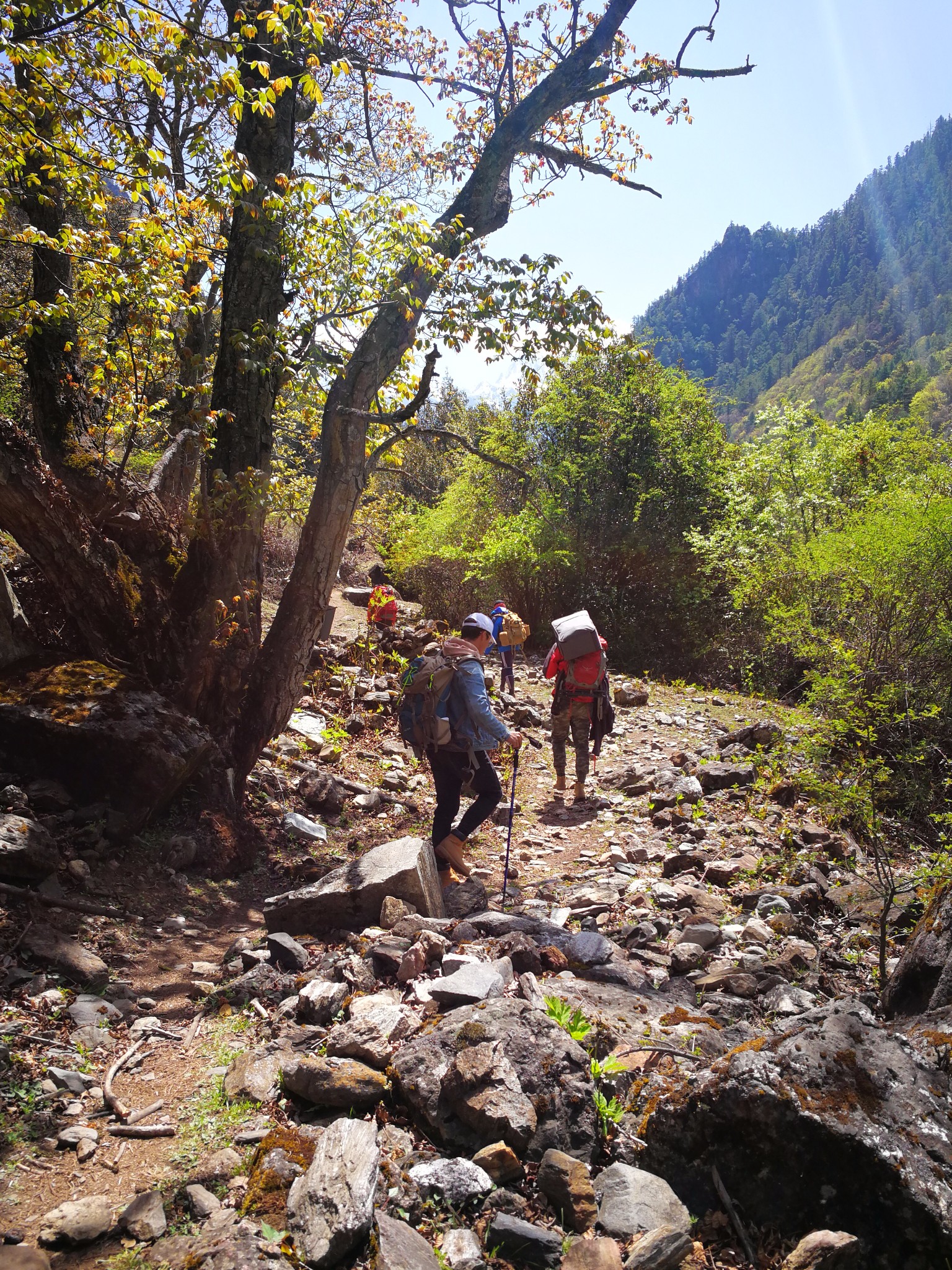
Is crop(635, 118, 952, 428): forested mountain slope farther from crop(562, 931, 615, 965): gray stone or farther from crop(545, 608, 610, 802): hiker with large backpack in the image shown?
crop(562, 931, 615, 965): gray stone

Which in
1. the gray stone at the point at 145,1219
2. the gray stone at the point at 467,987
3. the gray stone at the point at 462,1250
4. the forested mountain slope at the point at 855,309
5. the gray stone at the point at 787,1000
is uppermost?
the forested mountain slope at the point at 855,309

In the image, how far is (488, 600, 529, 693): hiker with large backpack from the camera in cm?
1161

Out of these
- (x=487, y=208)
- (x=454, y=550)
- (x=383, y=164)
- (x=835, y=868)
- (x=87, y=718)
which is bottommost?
(x=835, y=868)

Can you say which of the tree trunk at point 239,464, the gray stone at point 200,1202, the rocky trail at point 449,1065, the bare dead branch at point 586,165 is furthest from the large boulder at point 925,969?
the bare dead branch at point 586,165

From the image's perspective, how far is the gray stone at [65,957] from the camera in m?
3.54

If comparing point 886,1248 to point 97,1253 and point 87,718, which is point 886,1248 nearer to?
point 97,1253

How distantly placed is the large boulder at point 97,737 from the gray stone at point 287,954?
1658mm

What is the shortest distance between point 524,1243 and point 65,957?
262 centimetres

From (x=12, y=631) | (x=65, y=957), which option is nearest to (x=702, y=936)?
(x=65, y=957)

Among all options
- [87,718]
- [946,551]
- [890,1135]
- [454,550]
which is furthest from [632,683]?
[890,1135]

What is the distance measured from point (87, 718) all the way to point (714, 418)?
1586cm

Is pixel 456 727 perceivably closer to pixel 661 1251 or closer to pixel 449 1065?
pixel 449 1065

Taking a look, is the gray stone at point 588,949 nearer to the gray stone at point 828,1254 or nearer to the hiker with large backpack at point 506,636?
the gray stone at point 828,1254

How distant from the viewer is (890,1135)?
2115 mm
